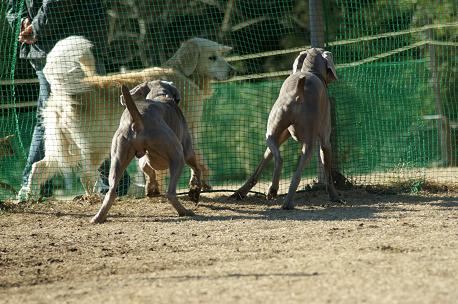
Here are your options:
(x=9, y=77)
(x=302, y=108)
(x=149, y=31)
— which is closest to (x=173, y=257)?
Result: (x=302, y=108)

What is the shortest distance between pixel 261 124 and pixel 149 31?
3.65 m

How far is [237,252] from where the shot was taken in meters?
5.50

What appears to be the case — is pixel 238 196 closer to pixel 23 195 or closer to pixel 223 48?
pixel 23 195

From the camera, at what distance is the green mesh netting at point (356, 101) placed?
9.48m

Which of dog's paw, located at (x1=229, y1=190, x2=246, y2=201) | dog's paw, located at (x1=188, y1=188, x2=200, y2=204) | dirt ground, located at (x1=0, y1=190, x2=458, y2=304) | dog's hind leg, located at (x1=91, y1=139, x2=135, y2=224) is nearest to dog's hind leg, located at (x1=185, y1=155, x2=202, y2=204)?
dog's paw, located at (x1=188, y1=188, x2=200, y2=204)

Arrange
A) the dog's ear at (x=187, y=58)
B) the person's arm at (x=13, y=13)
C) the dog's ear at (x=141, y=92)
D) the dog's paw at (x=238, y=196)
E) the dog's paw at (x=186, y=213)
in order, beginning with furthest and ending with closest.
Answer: the dog's ear at (x=187, y=58), the person's arm at (x=13, y=13), the dog's paw at (x=238, y=196), the dog's ear at (x=141, y=92), the dog's paw at (x=186, y=213)

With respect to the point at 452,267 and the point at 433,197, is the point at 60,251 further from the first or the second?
the point at 433,197

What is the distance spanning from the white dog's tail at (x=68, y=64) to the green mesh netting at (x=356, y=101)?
0.43 m

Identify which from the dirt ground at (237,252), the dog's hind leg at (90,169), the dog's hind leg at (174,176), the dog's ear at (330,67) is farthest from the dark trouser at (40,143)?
the dog's ear at (330,67)

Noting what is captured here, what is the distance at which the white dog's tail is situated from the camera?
9.13 meters

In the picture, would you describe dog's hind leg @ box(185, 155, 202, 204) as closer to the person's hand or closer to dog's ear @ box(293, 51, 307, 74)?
dog's ear @ box(293, 51, 307, 74)

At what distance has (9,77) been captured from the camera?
31.3 ft

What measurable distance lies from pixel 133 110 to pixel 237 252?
195cm

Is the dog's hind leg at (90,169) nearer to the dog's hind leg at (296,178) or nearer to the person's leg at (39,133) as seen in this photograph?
the person's leg at (39,133)
